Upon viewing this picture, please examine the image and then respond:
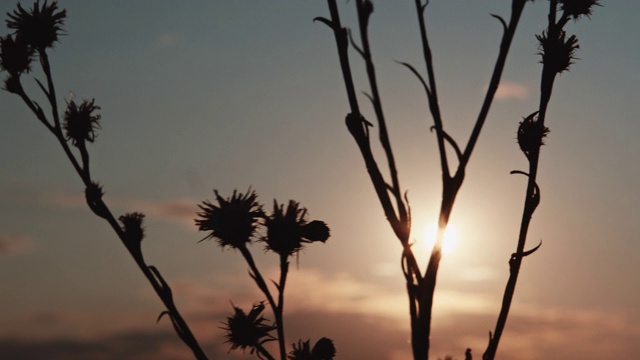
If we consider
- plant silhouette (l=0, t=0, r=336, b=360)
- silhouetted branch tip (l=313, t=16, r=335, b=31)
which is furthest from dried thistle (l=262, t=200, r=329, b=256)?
silhouetted branch tip (l=313, t=16, r=335, b=31)

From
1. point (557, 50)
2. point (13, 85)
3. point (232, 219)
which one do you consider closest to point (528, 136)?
point (557, 50)

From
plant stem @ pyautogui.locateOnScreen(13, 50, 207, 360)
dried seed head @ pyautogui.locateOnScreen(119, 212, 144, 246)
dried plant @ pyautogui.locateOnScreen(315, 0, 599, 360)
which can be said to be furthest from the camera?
dried seed head @ pyautogui.locateOnScreen(119, 212, 144, 246)

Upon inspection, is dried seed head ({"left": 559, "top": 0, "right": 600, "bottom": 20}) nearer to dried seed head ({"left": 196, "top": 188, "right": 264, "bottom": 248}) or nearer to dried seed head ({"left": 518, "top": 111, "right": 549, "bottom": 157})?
dried seed head ({"left": 518, "top": 111, "right": 549, "bottom": 157})

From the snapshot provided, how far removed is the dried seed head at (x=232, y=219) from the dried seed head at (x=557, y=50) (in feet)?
6.12

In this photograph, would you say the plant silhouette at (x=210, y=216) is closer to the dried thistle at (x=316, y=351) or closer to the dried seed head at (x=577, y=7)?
the dried thistle at (x=316, y=351)

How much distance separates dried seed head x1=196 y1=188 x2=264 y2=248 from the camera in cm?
441

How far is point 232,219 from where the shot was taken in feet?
14.8

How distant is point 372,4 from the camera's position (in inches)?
111

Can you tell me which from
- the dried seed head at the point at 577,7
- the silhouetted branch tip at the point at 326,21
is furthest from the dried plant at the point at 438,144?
the dried seed head at the point at 577,7

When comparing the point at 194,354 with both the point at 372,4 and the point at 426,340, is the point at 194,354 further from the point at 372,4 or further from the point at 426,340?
the point at 372,4

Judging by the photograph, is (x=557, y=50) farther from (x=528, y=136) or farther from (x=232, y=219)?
(x=232, y=219)

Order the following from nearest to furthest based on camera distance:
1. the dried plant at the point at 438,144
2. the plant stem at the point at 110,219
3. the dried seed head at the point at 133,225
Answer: the dried plant at the point at 438,144, the plant stem at the point at 110,219, the dried seed head at the point at 133,225

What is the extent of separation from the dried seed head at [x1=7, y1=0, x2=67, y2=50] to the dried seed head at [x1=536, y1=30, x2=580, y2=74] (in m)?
3.14

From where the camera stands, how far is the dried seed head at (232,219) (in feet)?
14.5
